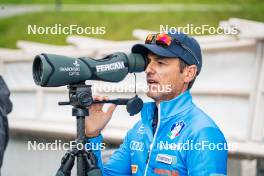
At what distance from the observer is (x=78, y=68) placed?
2.21 metres

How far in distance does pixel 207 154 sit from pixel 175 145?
7.7 inches

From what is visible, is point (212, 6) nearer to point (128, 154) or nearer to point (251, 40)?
point (251, 40)

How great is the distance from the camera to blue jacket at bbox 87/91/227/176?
2303 millimetres

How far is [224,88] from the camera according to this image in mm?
4453

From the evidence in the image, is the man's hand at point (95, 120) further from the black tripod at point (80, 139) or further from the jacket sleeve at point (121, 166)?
the jacket sleeve at point (121, 166)

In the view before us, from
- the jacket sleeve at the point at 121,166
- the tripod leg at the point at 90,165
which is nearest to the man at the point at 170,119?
the jacket sleeve at the point at 121,166

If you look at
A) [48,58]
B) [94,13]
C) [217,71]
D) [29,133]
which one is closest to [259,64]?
[217,71]

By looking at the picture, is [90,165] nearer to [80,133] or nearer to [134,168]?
[80,133]

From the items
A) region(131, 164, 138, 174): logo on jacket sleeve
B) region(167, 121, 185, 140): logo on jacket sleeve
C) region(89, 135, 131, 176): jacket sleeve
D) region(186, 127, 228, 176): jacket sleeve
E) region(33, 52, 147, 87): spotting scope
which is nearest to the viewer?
region(33, 52, 147, 87): spotting scope

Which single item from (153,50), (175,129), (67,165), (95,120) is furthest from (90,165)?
(153,50)

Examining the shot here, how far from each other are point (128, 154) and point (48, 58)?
2.71ft

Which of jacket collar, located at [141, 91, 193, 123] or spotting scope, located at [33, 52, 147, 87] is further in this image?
jacket collar, located at [141, 91, 193, 123]

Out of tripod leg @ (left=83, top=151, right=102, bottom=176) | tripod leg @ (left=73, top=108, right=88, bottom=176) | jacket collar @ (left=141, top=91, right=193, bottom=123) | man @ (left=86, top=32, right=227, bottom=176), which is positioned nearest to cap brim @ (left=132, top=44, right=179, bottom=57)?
man @ (left=86, top=32, right=227, bottom=176)

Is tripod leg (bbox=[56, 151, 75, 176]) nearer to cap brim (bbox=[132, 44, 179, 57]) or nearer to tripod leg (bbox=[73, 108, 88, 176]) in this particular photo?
tripod leg (bbox=[73, 108, 88, 176])
